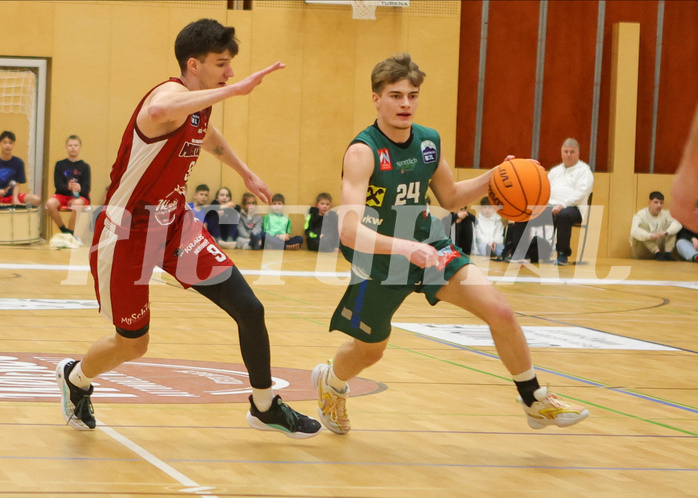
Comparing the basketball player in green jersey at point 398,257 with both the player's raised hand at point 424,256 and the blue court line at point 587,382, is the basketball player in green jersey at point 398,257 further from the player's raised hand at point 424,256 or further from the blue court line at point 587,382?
the blue court line at point 587,382

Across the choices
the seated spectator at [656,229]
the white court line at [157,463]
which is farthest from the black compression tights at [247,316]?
the seated spectator at [656,229]

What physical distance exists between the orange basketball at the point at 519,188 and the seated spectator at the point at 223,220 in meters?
12.5

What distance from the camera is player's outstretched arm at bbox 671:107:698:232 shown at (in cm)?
228

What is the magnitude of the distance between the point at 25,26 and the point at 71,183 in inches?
143

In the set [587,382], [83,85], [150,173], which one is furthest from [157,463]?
[83,85]

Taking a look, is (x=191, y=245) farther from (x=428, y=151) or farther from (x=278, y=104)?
(x=278, y=104)

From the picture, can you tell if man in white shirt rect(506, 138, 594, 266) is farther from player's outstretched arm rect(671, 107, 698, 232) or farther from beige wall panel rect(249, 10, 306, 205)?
player's outstretched arm rect(671, 107, 698, 232)

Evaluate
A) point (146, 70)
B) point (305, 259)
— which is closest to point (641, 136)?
point (305, 259)

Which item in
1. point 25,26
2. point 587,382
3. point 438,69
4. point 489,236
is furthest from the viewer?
point 438,69

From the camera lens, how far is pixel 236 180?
17953 millimetres

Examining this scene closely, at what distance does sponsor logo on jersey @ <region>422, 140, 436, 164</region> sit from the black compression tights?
1.14 meters

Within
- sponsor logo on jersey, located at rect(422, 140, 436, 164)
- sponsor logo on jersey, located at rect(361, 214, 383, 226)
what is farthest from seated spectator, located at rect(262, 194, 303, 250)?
sponsor logo on jersey, located at rect(361, 214, 383, 226)

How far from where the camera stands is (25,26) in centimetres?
1742

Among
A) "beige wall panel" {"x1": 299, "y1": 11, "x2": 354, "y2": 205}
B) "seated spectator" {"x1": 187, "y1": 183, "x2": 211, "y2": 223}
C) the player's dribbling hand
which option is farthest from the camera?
"beige wall panel" {"x1": 299, "y1": 11, "x2": 354, "y2": 205}
